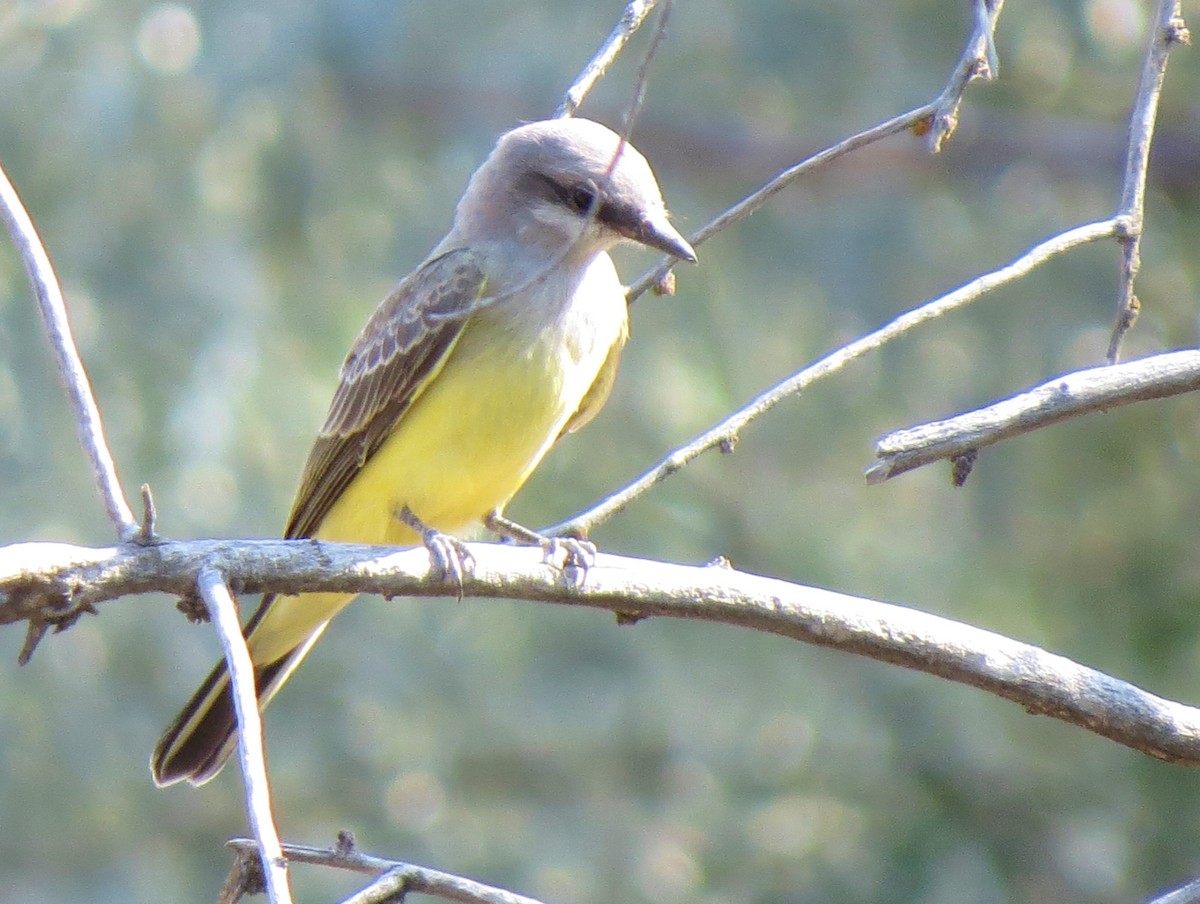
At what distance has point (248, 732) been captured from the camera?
208cm

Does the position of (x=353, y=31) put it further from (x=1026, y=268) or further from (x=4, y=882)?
(x=1026, y=268)

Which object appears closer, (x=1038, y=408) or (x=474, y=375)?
(x=1038, y=408)

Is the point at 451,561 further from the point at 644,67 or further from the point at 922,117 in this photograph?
the point at 922,117

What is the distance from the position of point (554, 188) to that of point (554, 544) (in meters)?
1.57

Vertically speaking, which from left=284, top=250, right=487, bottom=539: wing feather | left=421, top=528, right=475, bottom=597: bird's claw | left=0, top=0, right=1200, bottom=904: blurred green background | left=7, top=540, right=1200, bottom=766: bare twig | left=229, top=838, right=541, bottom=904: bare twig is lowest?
left=229, top=838, right=541, bottom=904: bare twig

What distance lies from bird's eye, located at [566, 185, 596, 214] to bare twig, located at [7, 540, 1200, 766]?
5.62 feet

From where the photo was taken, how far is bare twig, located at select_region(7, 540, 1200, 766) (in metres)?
2.52

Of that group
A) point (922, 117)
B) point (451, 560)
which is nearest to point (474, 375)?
point (451, 560)

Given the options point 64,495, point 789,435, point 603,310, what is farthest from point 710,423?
point 603,310

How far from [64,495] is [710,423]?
10.8 ft

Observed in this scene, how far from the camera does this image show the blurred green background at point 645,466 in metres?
7.56

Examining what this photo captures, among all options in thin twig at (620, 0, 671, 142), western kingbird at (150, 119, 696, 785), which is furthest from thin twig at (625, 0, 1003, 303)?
western kingbird at (150, 119, 696, 785)

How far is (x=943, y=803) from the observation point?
7.55 m

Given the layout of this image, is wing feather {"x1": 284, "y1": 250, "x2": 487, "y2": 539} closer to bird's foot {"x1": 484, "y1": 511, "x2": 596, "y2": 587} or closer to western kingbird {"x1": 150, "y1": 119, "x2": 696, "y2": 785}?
western kingbird {"x1": 150, "y1": 119, "x2": 696, "y2": 785}
